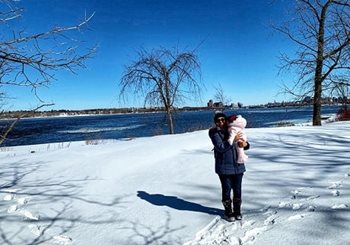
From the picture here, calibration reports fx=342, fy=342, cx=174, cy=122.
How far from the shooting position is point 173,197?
5699 millimetres

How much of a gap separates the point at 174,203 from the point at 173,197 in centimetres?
26

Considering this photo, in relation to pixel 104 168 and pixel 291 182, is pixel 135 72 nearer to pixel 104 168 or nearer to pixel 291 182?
pixel 104 168

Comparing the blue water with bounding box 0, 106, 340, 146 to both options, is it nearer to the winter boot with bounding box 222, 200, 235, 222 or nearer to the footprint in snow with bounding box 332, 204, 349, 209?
the winter boot with bounding box 222, 200, 235, 222

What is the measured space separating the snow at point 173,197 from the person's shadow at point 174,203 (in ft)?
0.06

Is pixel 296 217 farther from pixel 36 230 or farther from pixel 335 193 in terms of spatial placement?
pixel 36 230

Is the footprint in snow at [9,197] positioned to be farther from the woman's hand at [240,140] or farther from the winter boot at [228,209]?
the woman's hand at [240,140]

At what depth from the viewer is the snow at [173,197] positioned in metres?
4.24

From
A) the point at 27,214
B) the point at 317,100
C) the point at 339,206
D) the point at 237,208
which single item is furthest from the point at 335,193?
the point at 317,100

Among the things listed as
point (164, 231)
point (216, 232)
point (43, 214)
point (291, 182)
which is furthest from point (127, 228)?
point (291, 182)

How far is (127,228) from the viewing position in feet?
15.6

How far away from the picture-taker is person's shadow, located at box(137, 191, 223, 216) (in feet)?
16.5

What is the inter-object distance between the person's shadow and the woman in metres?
0.32

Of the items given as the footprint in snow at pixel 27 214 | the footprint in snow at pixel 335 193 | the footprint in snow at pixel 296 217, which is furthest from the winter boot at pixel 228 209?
the footprint in snow at pixel 27 214

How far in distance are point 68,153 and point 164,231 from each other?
5529mm
